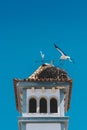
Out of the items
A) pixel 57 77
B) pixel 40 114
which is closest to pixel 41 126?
pixel 40 114

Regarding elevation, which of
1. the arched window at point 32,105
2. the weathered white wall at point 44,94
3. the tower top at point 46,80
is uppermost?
the tower top at point 46,80

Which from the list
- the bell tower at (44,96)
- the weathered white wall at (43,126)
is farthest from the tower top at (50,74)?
the weathered white wall at (43,126)

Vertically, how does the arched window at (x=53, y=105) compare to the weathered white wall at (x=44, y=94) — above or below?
below

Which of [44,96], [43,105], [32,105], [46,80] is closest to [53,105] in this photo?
[43,105]

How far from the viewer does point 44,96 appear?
35125mm

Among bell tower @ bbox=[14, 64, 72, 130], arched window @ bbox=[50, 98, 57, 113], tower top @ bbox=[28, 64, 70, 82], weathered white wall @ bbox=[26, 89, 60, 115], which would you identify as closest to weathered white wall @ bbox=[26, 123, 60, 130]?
bell tower @ bbox=[14, 64, 72, 130]

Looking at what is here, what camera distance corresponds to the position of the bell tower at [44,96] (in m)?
34.2

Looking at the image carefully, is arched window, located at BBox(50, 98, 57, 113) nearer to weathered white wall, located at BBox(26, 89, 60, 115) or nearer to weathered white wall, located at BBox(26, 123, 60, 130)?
weathered white wall, located at BBox(26, 89, 60, 115)

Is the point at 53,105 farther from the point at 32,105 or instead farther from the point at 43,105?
the point at 32,105

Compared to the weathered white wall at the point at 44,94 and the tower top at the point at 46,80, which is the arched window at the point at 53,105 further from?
the tower top at the point at 46,80

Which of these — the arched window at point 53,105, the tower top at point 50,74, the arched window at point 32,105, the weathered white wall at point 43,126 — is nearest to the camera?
the weathered white wall at point 43,126

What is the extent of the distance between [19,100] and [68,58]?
3.71 m

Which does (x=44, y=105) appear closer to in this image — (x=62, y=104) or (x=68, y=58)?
(x=62, y=104)

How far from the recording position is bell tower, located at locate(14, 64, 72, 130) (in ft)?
112
